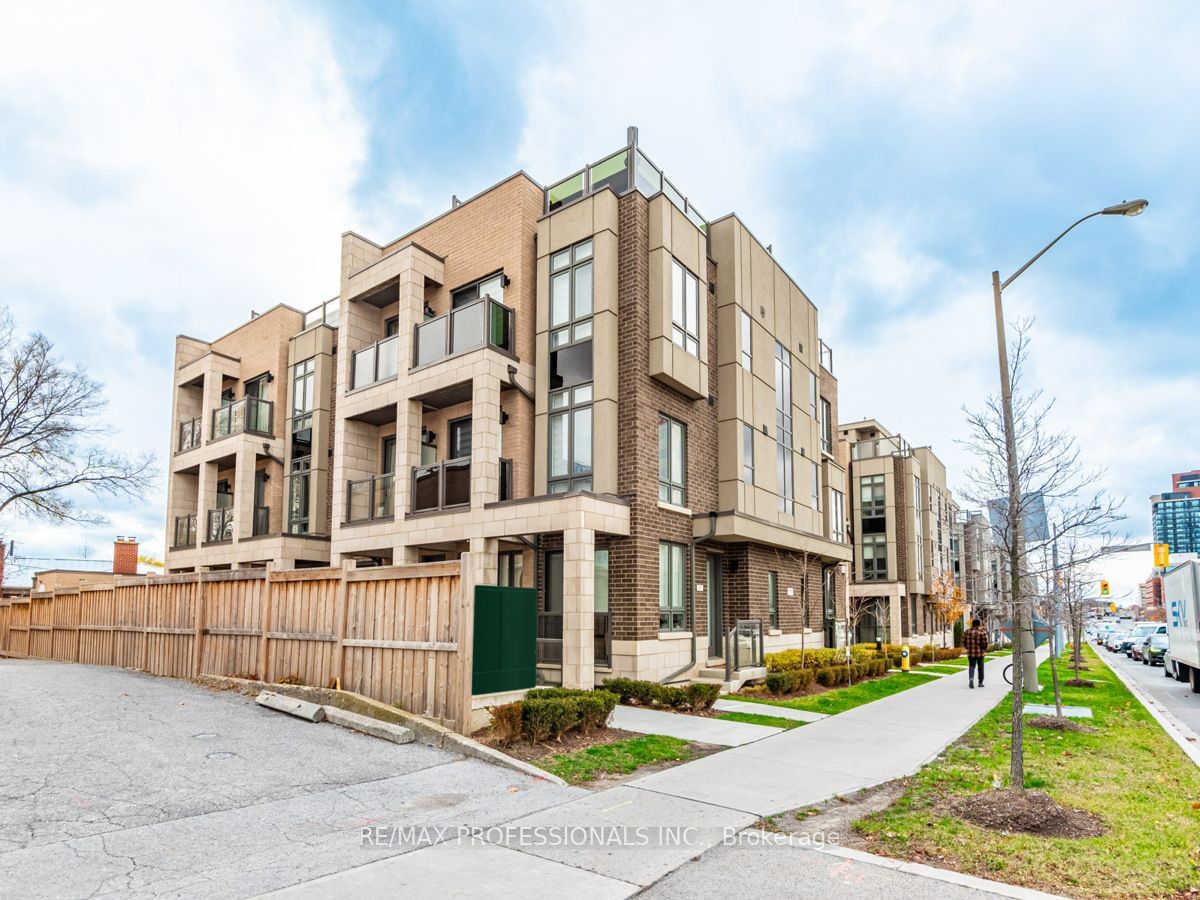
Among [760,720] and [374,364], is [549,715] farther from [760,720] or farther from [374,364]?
[374,364]

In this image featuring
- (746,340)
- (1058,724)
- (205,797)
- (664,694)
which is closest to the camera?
(205,797)

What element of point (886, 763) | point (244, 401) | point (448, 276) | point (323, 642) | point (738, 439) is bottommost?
point (886, 763)

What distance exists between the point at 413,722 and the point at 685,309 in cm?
1145

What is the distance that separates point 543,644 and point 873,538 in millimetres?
31171

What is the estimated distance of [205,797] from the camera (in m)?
7.16

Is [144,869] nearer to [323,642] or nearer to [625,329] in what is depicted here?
[323,642]

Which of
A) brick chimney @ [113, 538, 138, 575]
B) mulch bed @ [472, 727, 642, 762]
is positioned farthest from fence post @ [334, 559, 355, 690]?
brick chimney @ [113, 538, 138, 575]

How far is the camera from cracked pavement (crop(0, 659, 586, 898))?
5445mm

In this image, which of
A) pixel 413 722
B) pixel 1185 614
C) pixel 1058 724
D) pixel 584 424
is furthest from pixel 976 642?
pixel 413 722

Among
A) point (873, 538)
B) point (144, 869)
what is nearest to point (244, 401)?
point (144, 869)

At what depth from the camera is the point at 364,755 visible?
895cm

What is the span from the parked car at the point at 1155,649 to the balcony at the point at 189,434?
37819 millimetres

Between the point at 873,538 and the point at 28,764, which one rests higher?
the point at 873,538

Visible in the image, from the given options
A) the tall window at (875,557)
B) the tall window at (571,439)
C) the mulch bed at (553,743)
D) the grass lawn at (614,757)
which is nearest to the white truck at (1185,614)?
the tall window at (571,439)
